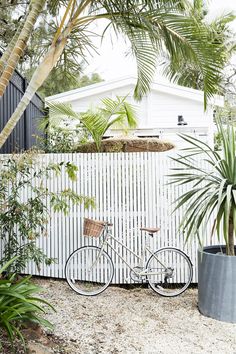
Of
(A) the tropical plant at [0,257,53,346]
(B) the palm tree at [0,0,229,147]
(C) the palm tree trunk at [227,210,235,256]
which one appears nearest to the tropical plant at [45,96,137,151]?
(B) the palm tree at [0,0,229,147]

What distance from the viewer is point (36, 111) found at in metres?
8.52

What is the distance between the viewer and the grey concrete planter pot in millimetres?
4090

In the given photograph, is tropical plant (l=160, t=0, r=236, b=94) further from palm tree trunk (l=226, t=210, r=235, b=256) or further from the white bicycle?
the white bicycle

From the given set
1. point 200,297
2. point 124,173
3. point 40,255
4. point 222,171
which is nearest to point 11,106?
point 124,173

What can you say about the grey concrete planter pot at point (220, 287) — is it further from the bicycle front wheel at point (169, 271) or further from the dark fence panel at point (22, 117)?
the dark fence panel at point (22, 117)

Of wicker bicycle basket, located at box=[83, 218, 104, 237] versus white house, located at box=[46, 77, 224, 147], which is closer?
wicker bicycle basket, located at box=[83, 218, 104, 237]

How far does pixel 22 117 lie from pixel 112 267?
11.0 ft

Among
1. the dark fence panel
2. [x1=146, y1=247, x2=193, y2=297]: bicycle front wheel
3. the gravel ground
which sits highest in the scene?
the dark fence panel

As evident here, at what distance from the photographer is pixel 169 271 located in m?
4.99

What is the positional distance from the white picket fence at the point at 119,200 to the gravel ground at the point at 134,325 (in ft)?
1.97

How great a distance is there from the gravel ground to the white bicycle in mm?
170

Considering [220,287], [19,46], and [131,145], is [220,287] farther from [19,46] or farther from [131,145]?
[19,46]

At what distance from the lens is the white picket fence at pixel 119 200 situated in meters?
5.27

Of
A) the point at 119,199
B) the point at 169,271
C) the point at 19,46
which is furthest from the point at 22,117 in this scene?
the point at 169,271
